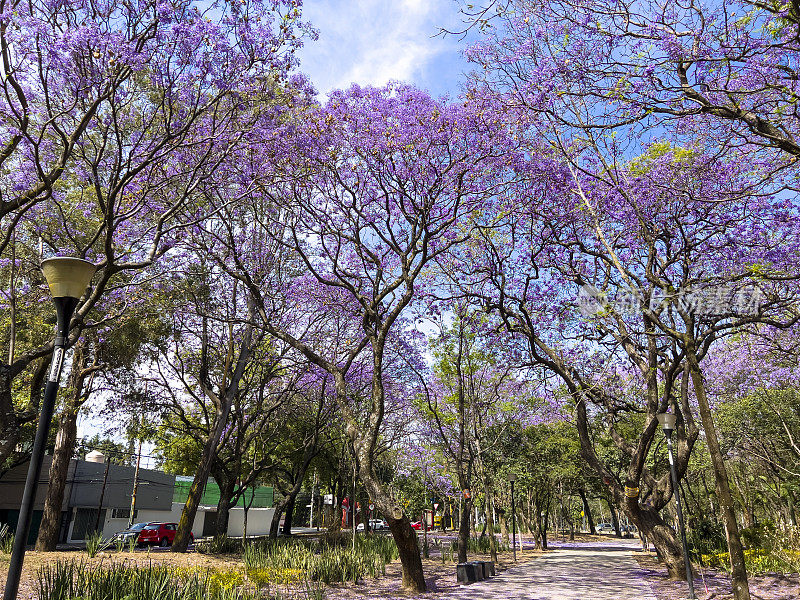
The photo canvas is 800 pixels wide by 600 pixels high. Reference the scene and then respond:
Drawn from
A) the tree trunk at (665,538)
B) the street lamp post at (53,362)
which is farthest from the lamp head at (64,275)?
the tree trunk at (665,538)

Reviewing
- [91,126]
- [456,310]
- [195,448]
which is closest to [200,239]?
[91,126]

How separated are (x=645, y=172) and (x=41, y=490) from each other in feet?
96.8

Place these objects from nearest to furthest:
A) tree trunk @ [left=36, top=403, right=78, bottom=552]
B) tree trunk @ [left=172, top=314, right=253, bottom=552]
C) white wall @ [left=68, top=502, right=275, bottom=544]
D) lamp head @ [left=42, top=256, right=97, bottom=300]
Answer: lamp head @ [left=42, top=256, right=97, bottom=300] → tree trunk @ [left=36, top=403, right=78, bottom=552] → tree trunk @ [left=172, top=314, right=253, bottom=552] → white wall @ [left=68, top=502, right=275, bottom=544]

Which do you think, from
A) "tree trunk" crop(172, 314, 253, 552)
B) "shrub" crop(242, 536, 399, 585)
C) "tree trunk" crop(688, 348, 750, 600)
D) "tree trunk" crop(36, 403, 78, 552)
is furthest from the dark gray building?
"tree trunk" crop(688, 348, 750, 600)

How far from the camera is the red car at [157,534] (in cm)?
2395

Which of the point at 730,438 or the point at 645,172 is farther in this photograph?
the point at 730,438

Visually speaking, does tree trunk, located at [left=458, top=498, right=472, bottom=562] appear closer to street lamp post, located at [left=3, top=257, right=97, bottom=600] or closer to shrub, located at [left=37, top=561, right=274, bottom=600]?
shrub, located at [left=37, top=561, right=274, bottom=600]

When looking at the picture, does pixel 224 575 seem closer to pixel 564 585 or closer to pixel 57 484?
pixel 564 585

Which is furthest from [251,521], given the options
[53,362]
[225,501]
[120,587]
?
[53,362]

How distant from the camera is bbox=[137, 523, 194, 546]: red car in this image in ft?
78.6

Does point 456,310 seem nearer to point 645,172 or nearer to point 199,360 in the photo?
point 645,172

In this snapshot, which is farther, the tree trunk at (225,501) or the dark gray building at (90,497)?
the dark gray building at (90,497)

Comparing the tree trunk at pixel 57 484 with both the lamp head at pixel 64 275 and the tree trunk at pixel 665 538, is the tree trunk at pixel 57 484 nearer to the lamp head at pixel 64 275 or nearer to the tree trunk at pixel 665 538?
the lamp head at pixel 64 275

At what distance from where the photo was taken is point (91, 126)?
34.9 ft
